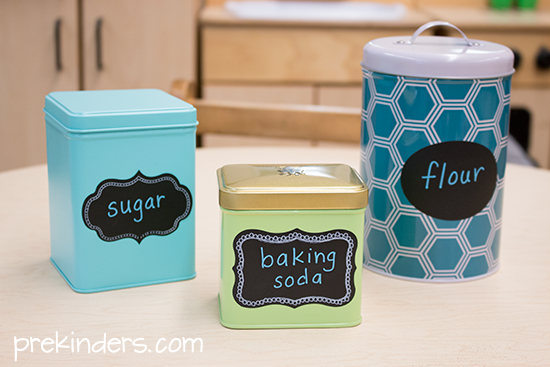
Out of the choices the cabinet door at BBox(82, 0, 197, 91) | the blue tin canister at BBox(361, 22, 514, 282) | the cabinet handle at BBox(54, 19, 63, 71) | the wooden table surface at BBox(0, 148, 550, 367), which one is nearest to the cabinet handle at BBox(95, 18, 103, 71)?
the cabinet door at BBox(82, 0, 197, 91)

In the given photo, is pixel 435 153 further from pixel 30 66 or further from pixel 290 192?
pixel 30 66

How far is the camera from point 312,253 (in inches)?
17.8

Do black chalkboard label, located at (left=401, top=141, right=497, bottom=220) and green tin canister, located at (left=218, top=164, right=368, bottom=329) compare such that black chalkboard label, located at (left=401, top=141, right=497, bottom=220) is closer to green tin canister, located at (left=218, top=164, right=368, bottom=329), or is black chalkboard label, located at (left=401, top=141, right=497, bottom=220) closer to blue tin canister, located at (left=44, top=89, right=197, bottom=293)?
green tin canister, located at (left=218, top=164, right=368, bottom=329)

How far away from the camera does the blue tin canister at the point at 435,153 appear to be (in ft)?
1.67

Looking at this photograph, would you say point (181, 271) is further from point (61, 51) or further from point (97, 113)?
point (61, 51)

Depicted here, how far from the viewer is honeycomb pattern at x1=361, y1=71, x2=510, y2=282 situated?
512mm

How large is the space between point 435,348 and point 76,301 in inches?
11.4

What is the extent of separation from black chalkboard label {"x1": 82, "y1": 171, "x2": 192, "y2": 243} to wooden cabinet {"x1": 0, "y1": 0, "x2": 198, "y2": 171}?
151 centimetres

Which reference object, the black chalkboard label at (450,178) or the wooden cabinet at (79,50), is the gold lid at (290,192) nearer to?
the black chalkboard label at (450,178)

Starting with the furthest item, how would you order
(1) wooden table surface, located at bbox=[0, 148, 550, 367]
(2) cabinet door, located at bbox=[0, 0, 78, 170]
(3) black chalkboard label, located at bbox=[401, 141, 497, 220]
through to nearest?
(2) cabinet door, located at bbox=[0, 0, 78, 170] → (3) black chalkboard label, located at bbox=[401, 141, 497, 220] → (1) wooden table surface, located at bbox=[0, 148, 550, 367]

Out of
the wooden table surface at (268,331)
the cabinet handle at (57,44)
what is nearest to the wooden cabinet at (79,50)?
the cabinet handle at (57,44)

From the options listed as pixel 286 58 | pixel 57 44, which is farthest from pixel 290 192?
pixel 57 44

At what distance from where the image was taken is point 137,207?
0.51 m

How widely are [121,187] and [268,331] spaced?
0.56 feet
